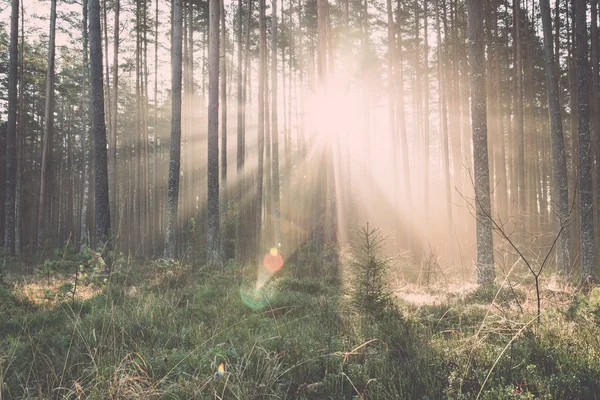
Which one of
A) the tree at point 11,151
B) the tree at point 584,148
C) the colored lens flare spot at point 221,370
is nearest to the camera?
the colored lens flare spot at point 221,370

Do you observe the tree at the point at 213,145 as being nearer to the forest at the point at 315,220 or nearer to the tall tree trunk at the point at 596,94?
the forest at the point at 315,220

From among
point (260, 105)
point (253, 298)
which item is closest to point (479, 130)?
point (253, 298)

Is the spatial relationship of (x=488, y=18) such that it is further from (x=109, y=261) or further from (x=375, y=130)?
(x=109, y=261)

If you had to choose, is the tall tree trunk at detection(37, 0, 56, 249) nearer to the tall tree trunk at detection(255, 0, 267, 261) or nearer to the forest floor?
the tall tree trunk at detection(255, 0, 267, 261)

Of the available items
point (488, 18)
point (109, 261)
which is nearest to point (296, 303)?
point (109, 261)

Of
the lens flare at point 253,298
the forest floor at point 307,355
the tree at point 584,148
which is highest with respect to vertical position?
the tree at point 584,148

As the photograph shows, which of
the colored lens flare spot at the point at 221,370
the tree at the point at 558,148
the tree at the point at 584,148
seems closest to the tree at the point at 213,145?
the colored lens flare spot at the point at 221,370

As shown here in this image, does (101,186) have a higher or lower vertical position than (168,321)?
higher

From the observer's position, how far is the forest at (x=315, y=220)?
275 cm

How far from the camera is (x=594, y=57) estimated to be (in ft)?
44.7

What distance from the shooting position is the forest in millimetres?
2754

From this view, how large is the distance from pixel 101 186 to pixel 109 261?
2.52m

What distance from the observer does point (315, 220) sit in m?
20.4

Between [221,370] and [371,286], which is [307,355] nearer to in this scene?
[221,370]
